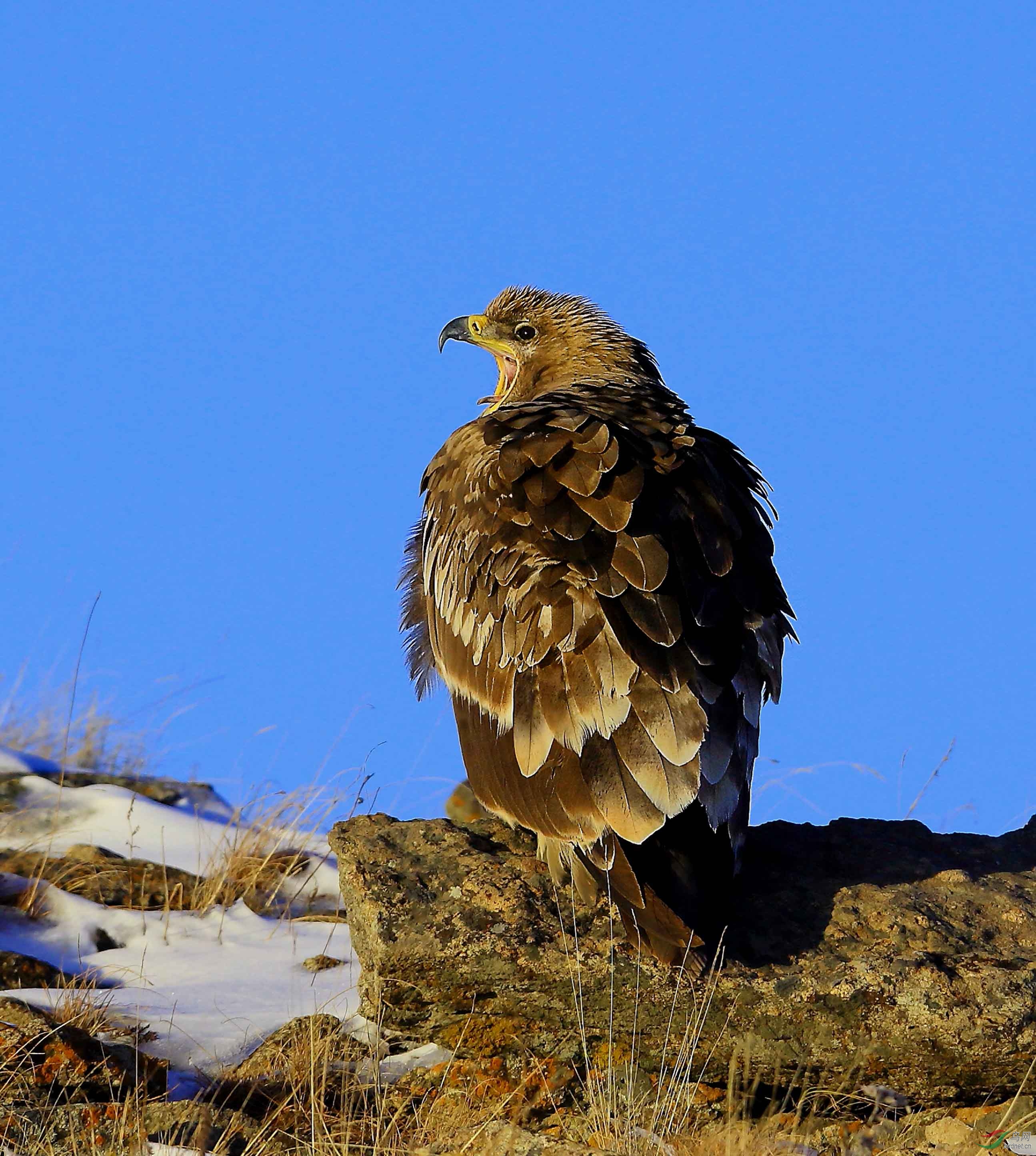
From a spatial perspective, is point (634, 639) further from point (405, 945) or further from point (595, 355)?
point (595, 355)

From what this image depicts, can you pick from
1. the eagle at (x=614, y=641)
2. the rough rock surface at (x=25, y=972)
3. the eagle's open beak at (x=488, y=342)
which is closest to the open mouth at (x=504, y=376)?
the eagle's open beak at (x=488, y=342)

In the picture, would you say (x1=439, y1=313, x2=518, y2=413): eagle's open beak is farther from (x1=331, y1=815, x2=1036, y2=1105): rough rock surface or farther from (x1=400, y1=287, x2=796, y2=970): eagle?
(x1=331, y1=815, x2=1036, y2=1105): rough rock surface

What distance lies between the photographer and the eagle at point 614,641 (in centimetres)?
436

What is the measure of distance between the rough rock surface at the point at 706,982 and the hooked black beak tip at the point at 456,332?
11.2 ft

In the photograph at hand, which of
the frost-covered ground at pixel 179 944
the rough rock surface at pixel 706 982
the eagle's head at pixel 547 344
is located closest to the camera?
the rough rock surface at pixel 706 982

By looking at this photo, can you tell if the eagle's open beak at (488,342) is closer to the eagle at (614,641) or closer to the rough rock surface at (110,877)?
the eagle at (614,641)

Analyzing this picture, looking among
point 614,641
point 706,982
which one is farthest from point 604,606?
point 706,982

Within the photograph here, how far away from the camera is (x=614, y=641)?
176 inches

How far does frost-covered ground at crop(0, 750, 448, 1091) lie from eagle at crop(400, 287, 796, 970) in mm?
1138

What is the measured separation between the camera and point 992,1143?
14.1 feet

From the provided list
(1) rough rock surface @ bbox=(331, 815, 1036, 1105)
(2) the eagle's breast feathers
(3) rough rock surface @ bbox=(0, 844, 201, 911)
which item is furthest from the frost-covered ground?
(2) the eagle's breast feathers

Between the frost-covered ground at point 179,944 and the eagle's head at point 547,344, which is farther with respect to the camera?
the eagle's head at point 547,344

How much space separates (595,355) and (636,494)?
89.8 inches

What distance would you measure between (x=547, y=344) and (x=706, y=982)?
3810 millimetres
